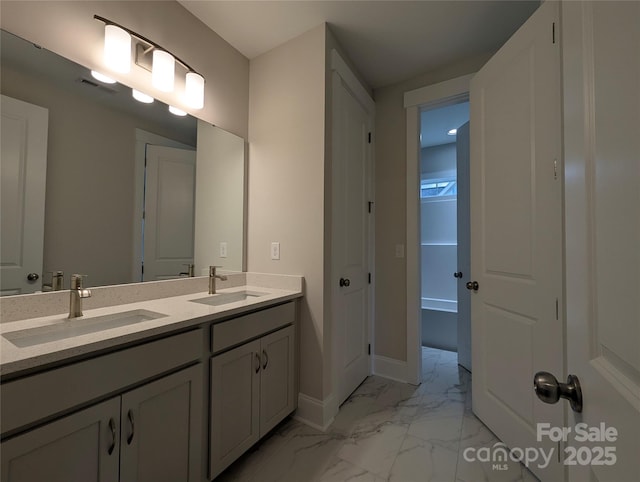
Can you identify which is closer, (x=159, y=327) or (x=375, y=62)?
(x=159, y=327)

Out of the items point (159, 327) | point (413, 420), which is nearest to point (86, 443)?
point (159, 327)

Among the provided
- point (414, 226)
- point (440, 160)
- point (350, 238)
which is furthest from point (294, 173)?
point (440, 160)

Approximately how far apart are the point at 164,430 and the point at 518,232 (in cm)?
188

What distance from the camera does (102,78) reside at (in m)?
1.35

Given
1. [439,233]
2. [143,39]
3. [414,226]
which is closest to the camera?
[143,39]

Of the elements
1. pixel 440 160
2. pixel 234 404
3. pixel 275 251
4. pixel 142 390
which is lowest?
pixel 234 404

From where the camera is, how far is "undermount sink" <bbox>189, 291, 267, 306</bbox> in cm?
168

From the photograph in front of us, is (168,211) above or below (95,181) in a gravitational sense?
below

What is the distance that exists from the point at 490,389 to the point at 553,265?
0.89m

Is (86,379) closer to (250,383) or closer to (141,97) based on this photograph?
(250,383)

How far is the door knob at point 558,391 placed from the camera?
1.59ft

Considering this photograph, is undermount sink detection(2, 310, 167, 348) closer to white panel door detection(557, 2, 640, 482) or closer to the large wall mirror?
the large wall mirror

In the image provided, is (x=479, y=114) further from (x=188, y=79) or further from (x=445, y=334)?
(x=445, y=334)

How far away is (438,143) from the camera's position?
3865 mm
